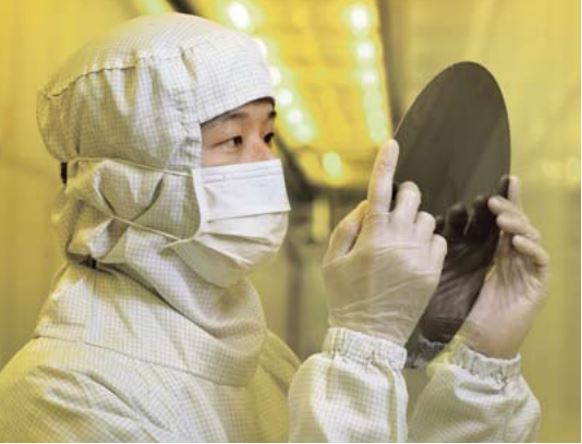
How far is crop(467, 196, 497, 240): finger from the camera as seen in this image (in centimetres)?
100

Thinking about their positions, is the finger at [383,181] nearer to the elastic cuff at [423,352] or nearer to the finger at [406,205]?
the finger at [406,205]

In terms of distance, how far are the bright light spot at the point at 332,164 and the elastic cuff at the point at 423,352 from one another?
2.99 feet

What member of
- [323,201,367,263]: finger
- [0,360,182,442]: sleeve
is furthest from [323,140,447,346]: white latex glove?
[0,360,182,442]: sleeve

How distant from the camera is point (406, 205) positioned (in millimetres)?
874

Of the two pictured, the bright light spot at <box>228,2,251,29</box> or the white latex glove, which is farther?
the bright light spot at <box>228,2,251,29</box>

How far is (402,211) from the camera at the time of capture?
87cm

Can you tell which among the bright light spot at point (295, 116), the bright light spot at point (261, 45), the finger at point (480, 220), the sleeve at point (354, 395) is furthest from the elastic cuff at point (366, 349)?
the bright light spot at point (295, 116)

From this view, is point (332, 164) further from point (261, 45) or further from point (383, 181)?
point (383, 181)

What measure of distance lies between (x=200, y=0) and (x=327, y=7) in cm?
46

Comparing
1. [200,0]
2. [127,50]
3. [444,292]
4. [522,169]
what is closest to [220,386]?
[444,292]

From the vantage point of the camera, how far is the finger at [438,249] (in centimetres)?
87

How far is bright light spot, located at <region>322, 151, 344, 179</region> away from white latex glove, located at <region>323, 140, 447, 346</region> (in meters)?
0.97

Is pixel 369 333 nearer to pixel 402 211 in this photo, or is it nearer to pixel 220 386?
pixel 402 211

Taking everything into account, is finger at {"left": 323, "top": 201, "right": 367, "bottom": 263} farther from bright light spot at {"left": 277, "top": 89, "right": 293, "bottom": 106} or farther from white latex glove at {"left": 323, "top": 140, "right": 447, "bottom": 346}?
bright light spot at {"left": 277, "top": 89, "right": 293, "bottom": 106}
